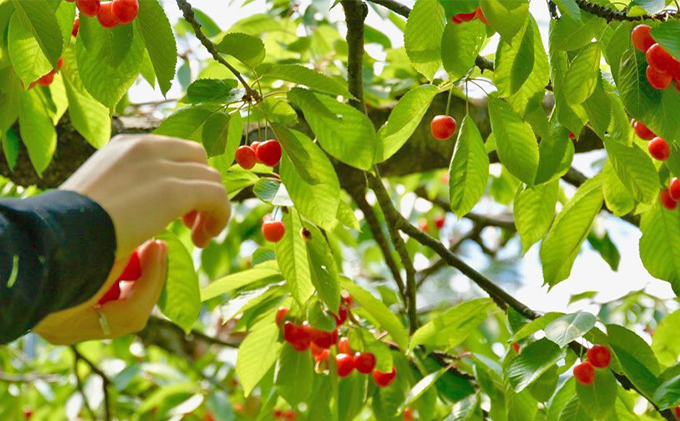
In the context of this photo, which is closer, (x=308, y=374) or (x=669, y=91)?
(x=669, y=91)

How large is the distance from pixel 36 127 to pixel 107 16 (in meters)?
0.50

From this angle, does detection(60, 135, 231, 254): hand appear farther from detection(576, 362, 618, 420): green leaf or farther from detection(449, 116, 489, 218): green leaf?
detection(576, 362, 618, 420): green leaf

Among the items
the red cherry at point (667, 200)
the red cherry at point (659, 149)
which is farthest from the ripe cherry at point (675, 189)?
the red cherry at point (659, 149)

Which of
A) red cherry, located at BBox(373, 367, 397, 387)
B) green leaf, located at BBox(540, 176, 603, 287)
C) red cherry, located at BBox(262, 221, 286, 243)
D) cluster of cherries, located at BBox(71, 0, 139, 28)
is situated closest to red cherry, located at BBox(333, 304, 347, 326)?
red cherry, located at BBox(373, 367, 397, 387)

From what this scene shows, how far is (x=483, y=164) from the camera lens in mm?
1294

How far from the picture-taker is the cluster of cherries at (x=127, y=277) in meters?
0.89

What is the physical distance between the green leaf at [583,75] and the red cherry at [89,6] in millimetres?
584

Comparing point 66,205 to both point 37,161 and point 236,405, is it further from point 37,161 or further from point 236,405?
point 236,405

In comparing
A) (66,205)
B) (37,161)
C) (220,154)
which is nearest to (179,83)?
(37,161)

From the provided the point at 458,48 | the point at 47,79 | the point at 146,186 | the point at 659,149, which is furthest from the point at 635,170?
the point at 47,79

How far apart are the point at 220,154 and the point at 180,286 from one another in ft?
0.79

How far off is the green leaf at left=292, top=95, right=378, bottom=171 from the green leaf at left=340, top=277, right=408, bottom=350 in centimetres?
41

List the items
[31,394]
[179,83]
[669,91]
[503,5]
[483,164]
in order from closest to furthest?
1. [503,5]
2. [669,91]
3. [483,164]
4. [179,83]
5. [31,394]

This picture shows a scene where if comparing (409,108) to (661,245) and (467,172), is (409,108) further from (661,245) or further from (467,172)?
(661,245)
